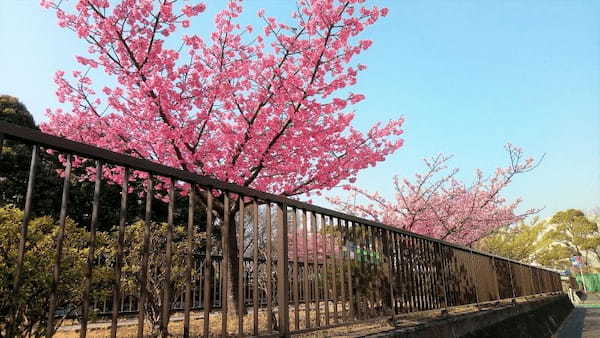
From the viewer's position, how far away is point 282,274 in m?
3.35

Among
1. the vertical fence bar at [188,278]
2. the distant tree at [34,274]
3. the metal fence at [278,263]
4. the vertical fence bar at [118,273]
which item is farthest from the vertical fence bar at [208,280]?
the distant tree at [34,274]

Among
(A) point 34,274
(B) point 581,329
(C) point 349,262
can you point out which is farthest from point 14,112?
(B) point 581,329

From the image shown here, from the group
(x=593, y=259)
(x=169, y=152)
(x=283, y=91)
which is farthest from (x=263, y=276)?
(x=593, y=259)

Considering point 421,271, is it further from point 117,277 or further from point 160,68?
point 160,68

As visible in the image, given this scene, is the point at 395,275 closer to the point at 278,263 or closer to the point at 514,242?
the point at 278,263

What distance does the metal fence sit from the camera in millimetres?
2045

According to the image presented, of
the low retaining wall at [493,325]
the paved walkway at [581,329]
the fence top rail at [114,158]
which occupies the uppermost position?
the fence top rail at [114,158]

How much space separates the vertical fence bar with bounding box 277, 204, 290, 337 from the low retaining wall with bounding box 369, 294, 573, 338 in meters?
1.05

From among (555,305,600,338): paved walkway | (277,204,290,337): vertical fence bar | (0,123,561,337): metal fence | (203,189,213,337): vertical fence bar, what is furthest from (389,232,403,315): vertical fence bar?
(555,305,600,338): paved walkway

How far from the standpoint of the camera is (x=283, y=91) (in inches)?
317

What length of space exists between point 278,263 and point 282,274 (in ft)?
0.34

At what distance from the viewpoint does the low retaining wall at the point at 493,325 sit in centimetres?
450

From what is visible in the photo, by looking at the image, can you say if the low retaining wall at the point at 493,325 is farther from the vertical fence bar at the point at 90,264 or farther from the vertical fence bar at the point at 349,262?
the vertical fence bar at the point at 90,264

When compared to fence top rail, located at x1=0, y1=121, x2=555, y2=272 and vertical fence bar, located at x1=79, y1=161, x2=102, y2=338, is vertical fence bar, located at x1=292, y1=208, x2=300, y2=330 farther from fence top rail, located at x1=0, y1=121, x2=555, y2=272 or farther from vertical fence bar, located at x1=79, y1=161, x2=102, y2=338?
vertical fence bar, located at x1=79, y1=161, x2=102, y2=338
